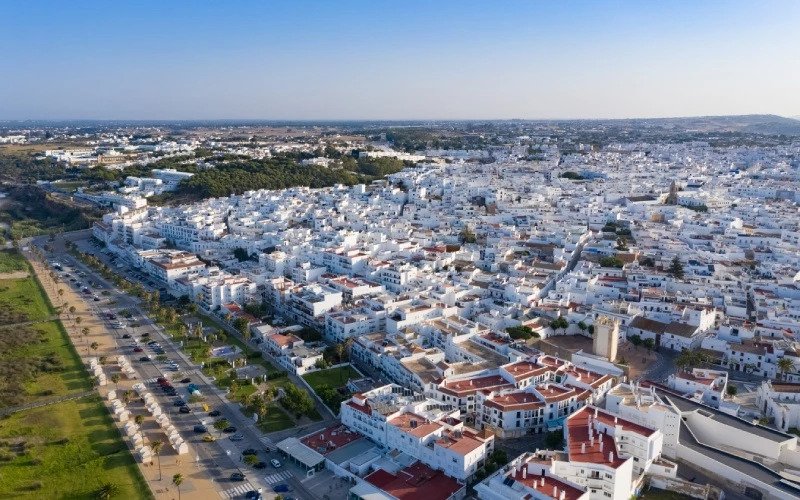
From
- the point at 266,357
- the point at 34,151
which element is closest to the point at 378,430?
the point at 266,357

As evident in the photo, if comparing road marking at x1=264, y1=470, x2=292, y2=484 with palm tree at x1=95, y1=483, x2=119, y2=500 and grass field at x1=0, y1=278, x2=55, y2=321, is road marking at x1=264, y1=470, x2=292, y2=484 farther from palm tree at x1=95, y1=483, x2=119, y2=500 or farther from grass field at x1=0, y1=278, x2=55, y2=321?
grass field at x1=0, y1=278, x2=55, y2=321

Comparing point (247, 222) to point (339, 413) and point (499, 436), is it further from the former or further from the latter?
point (499, 436)

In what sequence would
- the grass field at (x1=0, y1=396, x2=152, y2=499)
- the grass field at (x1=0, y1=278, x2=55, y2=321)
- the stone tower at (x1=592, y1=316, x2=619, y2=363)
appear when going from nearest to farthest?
1. the grass field at (x1=0, y1=396, x2=152, y2=499)
2. the stone tower at (x1=592, y1=316, x2=619, y2=363)
3. the grass field at (x1=0, y1=278, x2=55, y2=321)

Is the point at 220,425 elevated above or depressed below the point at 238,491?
above

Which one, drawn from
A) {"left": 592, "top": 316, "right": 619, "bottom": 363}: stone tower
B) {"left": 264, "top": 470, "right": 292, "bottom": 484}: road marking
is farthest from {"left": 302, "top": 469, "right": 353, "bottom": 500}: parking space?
{"left": 592, "top": 316, "right": 619, "bottom": 363}: stone tower

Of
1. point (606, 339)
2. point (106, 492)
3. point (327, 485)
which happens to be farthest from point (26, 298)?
point (606, 339)

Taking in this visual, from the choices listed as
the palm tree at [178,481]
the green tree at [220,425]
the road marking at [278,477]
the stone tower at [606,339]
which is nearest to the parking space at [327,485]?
the road marking at [278,477]

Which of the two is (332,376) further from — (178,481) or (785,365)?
(785,365)

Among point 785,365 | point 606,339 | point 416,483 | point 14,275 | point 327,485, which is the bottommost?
point 327,485
